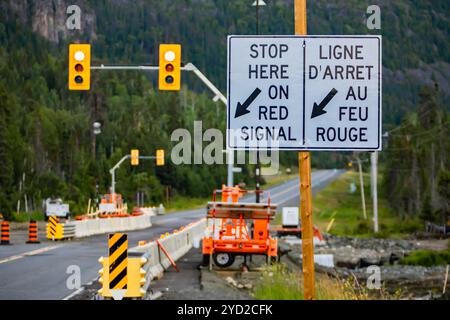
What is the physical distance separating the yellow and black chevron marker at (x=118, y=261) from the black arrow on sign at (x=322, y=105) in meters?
5.89

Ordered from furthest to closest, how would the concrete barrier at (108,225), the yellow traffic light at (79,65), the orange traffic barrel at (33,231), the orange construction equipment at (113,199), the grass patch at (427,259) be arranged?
the orange construction equipment at (113,199), the concrete barrier at (108,225), the grass patch at (427,259), the orange traffic barrel at (33,231), the yellow traffic light at (79,65)

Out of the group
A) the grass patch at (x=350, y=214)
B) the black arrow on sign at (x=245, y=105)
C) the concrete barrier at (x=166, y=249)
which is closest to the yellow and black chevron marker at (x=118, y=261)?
the concrete barrier at (x=166, y=249)

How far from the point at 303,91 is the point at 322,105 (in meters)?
0.24

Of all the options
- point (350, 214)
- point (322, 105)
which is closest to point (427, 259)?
point (322, 105)

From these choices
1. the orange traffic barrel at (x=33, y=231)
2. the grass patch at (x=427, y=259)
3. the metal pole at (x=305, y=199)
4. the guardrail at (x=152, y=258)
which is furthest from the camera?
the grass patch at (x=427, y=259)

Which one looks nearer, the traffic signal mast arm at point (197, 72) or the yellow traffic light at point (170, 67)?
the yellow traffic light at point (170, 67)

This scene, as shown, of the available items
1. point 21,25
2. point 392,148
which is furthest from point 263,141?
point 21,25

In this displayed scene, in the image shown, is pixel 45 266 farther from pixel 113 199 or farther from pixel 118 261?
pixel 113 199

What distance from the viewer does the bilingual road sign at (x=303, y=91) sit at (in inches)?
387

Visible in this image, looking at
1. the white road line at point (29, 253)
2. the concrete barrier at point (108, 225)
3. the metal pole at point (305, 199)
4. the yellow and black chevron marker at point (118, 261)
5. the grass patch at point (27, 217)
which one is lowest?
the grass patch at point (27, 217)

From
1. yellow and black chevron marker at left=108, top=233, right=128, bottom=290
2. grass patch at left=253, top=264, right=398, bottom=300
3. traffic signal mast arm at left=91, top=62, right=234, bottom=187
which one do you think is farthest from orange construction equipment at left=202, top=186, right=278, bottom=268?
yellow and black chevron marker at left=108, top=233, right=128, bottom=290

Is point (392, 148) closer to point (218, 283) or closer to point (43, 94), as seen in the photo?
point (43, 94)

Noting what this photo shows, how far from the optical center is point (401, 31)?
177m

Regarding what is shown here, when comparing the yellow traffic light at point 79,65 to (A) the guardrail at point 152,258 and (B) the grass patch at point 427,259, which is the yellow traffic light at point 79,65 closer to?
(A) the guardrail at point 152,258
